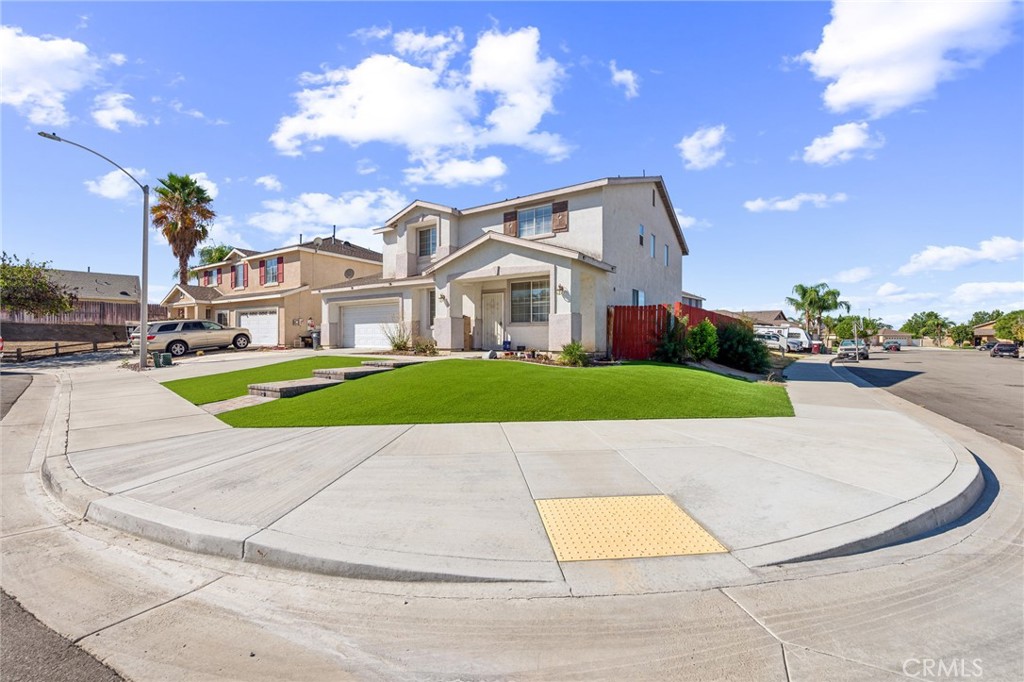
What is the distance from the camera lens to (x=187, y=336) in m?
23.2

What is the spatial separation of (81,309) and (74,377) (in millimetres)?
34956

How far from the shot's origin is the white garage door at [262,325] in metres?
27.5

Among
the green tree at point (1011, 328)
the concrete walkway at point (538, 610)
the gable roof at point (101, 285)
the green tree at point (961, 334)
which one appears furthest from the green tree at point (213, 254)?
the green tree at point (961, 334)

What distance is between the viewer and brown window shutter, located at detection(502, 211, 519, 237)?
1950cm

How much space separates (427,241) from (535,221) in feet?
20.2

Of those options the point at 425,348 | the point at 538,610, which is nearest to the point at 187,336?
Result: the point at 425,348

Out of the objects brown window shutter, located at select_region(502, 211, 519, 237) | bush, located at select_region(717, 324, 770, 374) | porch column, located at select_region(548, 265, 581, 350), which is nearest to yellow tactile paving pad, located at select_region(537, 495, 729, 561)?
porch column, located at select_region(548, 265, 581, 350)

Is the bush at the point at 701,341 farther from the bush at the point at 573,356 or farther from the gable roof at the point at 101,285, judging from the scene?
the gable roof at the point at 101,285

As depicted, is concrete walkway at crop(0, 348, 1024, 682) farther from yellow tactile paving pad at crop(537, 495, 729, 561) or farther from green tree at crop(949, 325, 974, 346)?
green tree at crop(949, 325, 974, 346)

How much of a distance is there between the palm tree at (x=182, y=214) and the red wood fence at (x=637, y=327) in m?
32.3

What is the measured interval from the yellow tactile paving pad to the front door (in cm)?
1393

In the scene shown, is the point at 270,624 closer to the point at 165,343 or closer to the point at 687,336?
the point at 687,336

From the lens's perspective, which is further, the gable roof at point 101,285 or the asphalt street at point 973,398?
the gable roof at point 101,285

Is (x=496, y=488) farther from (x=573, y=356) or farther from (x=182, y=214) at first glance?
(x=182, y=214)
